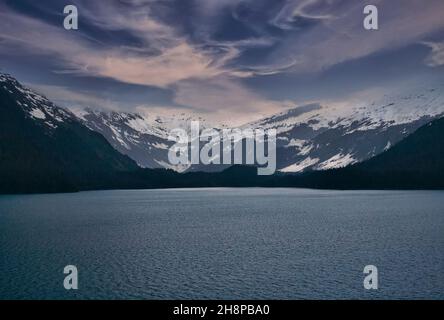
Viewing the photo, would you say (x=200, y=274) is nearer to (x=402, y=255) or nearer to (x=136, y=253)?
(x=136, y=253)

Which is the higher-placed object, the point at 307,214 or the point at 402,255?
the point at 307,214

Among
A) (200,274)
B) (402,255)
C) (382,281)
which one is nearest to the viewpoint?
(382,281)

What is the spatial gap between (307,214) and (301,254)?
337ft

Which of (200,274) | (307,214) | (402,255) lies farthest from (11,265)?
(307,214)

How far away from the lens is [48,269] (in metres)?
81.8

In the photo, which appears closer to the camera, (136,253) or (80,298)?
(80,298)

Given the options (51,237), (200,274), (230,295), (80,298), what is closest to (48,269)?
(80,298)

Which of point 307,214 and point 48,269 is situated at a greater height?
point 307,214

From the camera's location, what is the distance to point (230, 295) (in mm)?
65625
